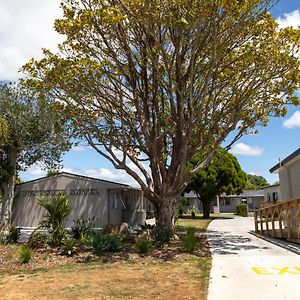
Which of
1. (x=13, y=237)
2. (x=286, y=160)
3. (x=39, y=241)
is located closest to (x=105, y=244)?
(x=39, y=241)

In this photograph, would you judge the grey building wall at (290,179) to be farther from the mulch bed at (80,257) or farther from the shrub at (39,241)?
the shrub at (39,241)

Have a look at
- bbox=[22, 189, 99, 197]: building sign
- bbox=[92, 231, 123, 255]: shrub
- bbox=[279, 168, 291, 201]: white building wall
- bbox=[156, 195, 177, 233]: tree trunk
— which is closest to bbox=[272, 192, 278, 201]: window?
bbox=[279, 168, 291, 201]: white building wall

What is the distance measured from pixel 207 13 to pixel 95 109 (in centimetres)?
668

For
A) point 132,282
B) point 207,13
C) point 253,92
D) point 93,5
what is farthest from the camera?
point 253,92

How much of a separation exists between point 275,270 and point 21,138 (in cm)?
1857

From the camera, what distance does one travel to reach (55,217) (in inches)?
540

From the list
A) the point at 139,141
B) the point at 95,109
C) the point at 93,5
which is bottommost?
the point at 139,141

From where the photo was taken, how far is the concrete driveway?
266 inches

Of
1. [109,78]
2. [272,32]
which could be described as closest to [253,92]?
[272,32]

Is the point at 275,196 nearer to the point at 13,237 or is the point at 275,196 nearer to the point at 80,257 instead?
the point at 13,237

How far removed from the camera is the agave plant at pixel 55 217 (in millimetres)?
13531

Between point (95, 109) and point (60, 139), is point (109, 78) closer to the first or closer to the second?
point (95, 109)

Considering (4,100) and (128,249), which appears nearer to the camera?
(128,249)

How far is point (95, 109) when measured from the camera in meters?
16.8
